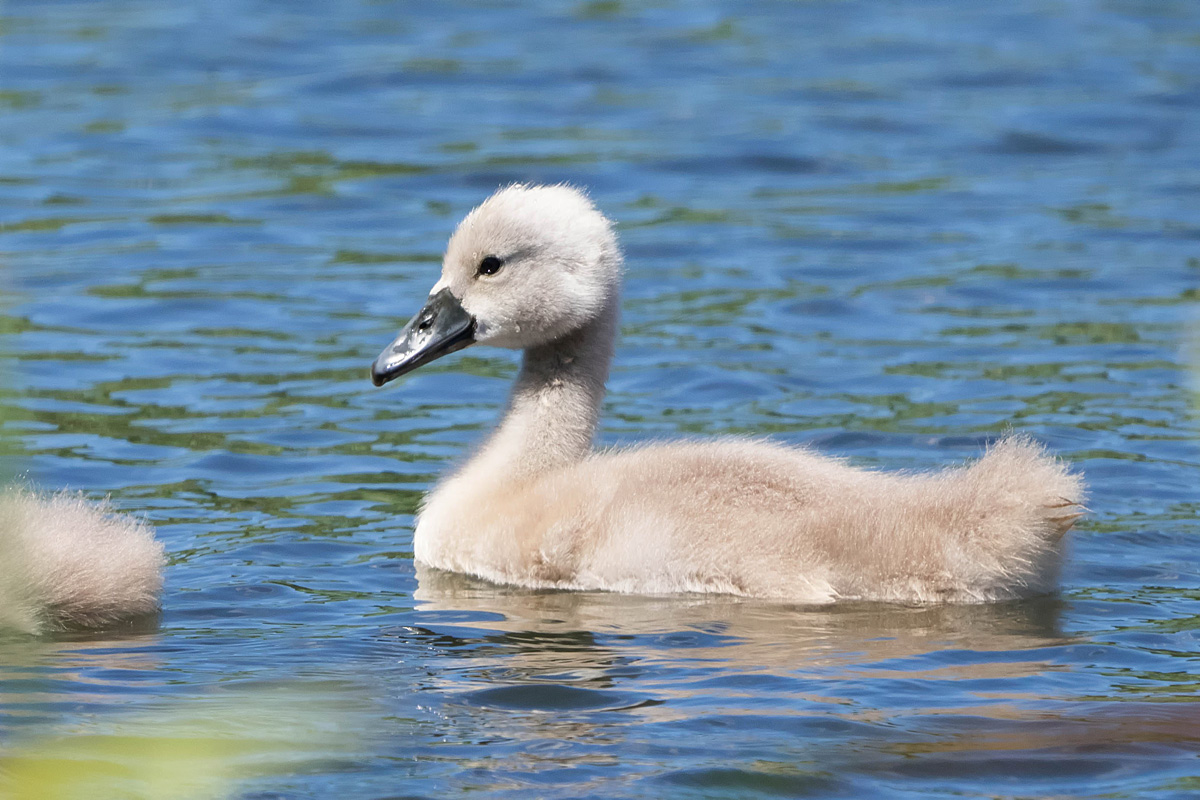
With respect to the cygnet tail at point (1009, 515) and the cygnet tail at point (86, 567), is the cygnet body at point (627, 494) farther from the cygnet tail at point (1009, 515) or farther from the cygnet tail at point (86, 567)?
the cygnet tail at point (86, 567)

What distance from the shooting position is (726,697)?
482cm

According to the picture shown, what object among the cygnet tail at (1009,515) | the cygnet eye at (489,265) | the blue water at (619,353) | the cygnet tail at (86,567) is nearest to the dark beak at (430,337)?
the cygnet eye at (489,265)

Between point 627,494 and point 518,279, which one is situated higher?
point 518,279

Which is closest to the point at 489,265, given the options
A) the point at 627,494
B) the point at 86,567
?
the point at 627,494

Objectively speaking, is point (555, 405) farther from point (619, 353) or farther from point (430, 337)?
point (619, 353)

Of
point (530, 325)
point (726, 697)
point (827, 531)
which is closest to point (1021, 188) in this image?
point (530, 325)

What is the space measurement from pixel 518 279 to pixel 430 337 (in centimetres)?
40

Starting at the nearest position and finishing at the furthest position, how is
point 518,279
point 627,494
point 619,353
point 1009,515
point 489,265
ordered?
point 1009,515, point 627,494, point 518,279, point 489,265, point 619,353

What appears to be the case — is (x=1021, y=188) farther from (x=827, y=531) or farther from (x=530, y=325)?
(x=827, y=531)

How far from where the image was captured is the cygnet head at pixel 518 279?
6.67m

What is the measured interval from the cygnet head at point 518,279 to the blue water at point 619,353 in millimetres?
788

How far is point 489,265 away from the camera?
676 cm

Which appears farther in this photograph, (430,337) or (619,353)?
(619,353)

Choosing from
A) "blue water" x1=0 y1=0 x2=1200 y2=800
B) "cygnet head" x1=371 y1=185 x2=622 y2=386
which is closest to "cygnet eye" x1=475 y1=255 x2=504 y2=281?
"cygnet head" x1=371 y1=185 x2=622 y2=386
